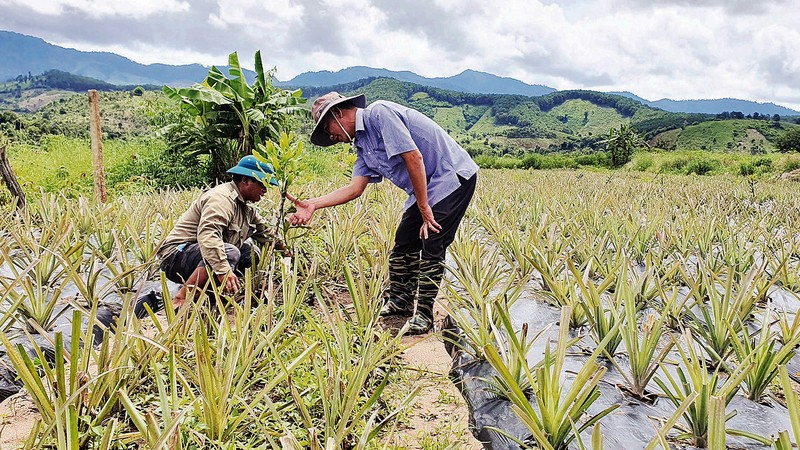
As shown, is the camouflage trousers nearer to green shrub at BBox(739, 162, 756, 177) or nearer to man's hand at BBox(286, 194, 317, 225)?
man's hand at BBox(286, 194, 317, 225)

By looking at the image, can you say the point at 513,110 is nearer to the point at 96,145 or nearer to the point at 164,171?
the point at 164,171

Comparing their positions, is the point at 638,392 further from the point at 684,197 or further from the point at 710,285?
the point at 684,197

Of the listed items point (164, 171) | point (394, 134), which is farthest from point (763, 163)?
point (394, 134)

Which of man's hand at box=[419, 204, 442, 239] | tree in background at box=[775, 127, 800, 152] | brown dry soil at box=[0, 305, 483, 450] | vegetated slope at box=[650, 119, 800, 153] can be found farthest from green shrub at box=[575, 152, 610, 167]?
brown dry soil at box=[0, 305, 483, 450]

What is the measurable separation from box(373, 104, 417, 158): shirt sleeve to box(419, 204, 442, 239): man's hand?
34 centimetres

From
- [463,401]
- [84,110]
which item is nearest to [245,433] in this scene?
[463,401]

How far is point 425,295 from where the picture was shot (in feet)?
9.90

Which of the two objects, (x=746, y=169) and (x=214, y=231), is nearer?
(x=214, y=231)

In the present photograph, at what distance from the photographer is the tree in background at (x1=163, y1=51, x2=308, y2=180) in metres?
8.26

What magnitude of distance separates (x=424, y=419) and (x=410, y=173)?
127cm

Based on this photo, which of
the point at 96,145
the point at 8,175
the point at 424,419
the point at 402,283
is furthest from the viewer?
the point at 96,145

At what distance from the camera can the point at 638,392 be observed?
186cm

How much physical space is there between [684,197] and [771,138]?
42.4 m

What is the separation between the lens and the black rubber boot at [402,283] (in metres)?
3.13
